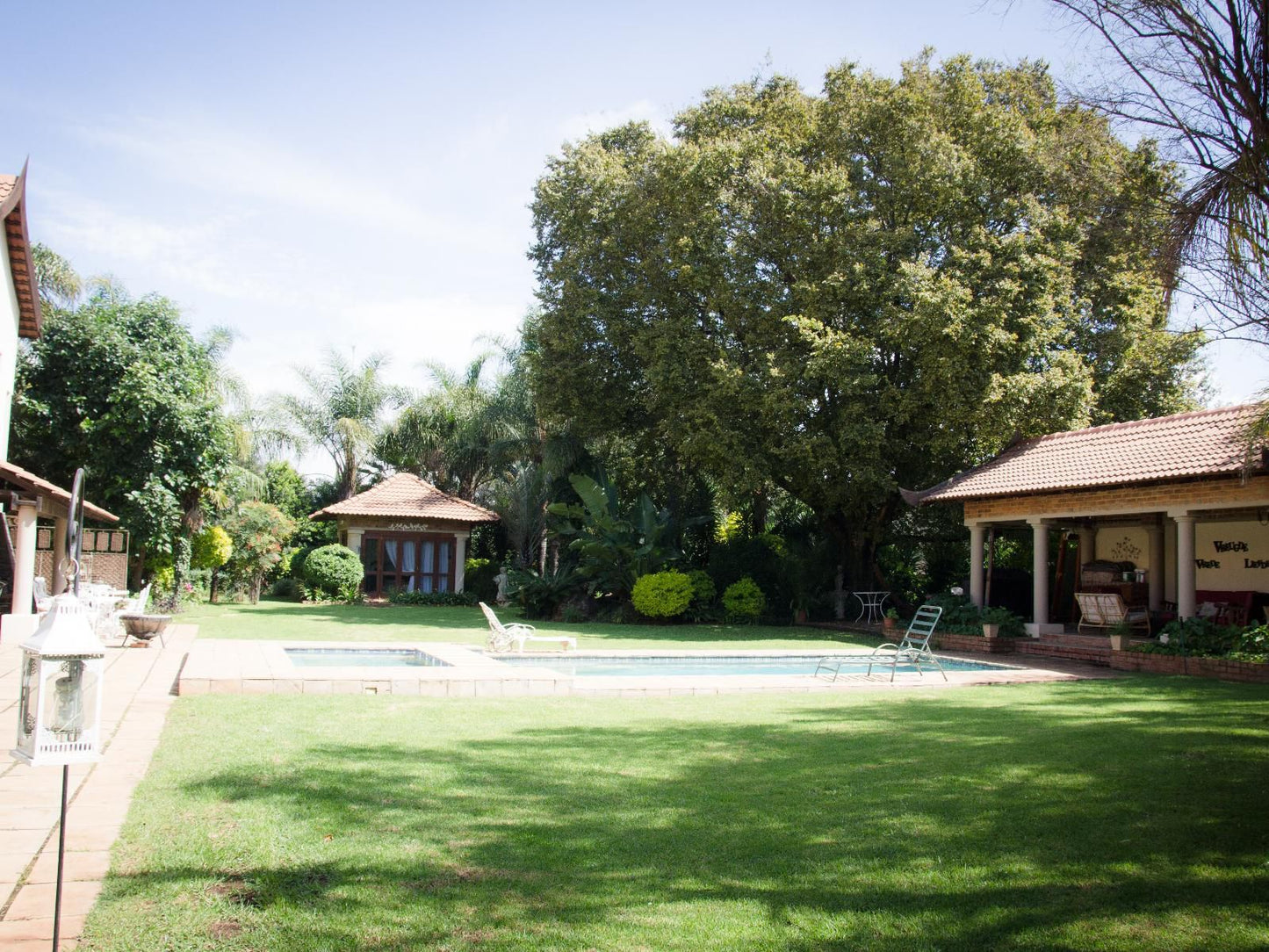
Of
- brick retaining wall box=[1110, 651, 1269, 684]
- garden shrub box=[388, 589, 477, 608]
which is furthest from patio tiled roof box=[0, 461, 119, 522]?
brick retaining wall box=[1110, 651, 1269, 684]

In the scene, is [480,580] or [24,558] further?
[480,580]

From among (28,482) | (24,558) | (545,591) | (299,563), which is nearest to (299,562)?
(299,563)

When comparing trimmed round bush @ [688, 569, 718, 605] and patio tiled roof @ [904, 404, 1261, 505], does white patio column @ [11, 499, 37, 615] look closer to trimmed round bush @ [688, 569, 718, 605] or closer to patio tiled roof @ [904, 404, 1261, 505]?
trimmed round bush @ [688, 569, 718, 605]

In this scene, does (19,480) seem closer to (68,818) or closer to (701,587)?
(68,818)

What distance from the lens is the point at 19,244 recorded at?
1762cm

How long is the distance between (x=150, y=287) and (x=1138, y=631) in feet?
72.2

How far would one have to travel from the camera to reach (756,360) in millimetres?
22328

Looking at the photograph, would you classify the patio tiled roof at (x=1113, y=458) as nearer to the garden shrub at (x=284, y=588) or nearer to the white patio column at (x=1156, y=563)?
the white patio column at (x=1156, y=563)

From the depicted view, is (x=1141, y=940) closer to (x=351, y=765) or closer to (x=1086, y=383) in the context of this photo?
(x=351, y=765)

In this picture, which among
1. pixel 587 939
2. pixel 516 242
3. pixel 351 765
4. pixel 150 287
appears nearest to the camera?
pixel 587 939

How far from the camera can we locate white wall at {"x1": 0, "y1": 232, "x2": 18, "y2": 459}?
57.0 feet

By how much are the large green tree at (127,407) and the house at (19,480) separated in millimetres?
764

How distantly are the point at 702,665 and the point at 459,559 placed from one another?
17853 mm

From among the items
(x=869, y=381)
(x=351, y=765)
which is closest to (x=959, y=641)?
(x=869, y=381)
